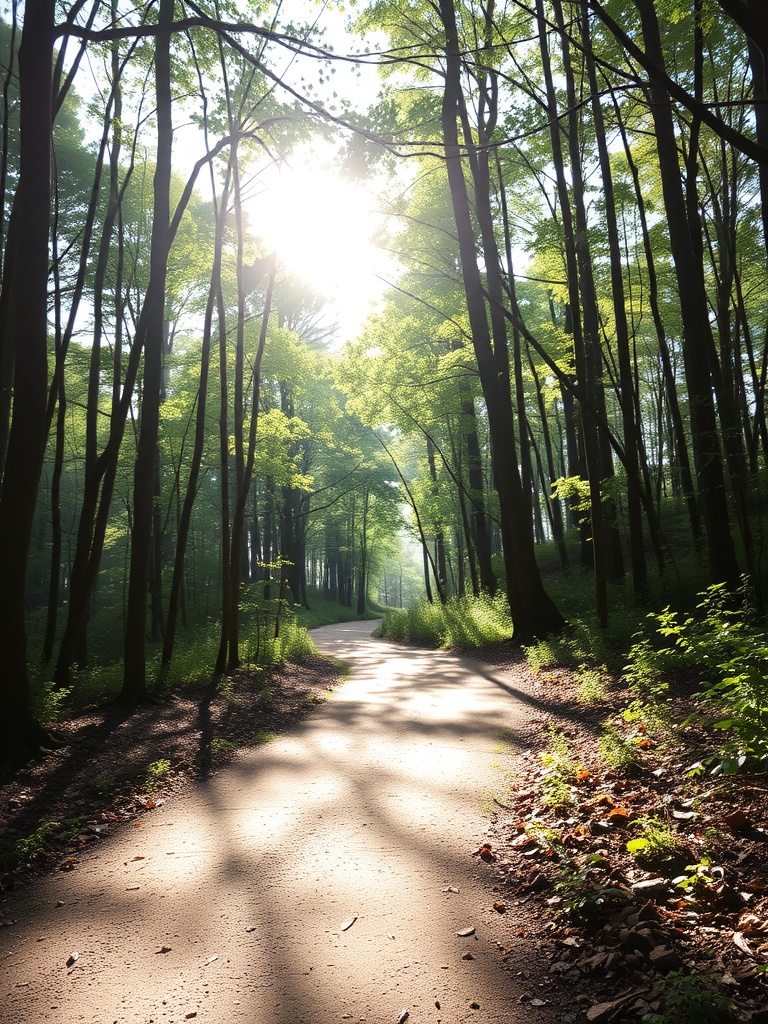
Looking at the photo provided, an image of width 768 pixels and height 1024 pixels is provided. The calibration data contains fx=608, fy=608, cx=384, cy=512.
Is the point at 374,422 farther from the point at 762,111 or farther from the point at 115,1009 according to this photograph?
the point at 115,1009

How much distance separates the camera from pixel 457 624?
1530cm

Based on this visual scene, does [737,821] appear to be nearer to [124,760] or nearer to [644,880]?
[644,880]

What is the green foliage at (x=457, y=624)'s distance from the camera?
44.1 feet

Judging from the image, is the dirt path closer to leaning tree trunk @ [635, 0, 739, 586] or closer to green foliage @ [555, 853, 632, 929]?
green foliage @ [555, 853, 632, 929]

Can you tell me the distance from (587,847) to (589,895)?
0.65m

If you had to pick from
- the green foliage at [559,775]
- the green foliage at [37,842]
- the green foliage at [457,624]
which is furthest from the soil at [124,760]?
the green foliage at [457,624]

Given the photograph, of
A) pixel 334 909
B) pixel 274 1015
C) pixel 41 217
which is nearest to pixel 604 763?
pixel 334 909

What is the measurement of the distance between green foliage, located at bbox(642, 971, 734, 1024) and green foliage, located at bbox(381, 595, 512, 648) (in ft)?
35.4

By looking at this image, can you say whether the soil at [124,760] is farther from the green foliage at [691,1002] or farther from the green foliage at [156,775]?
the green foliage at [691,1002]

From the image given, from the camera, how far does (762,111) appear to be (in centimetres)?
766

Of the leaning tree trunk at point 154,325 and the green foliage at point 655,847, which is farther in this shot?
the leaning tree trunk at point 154,325

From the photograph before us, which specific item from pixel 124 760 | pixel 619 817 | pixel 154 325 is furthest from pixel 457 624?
pixel 619 817

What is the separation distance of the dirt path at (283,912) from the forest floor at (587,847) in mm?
182

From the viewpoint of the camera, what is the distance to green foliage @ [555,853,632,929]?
2699 millimetres
